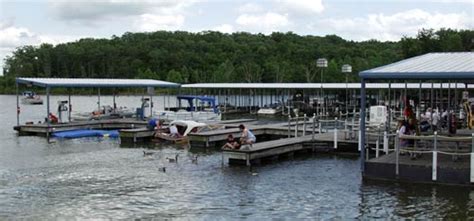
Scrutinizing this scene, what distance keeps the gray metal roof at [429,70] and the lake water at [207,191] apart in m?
3.36

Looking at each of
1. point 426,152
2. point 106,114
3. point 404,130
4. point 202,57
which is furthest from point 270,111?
point 202,57

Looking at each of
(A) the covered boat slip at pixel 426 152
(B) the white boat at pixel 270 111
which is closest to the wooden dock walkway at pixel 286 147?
(A) the covered boat slip at pixel 426 152

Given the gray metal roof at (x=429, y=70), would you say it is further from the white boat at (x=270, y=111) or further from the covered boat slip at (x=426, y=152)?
the white boat at (x=270, y=111)

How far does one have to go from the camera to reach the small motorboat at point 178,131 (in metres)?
32.8

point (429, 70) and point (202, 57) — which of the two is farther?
point (202, 57)

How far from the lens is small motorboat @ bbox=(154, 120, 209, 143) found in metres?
32.8

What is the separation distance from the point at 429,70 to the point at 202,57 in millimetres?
111077

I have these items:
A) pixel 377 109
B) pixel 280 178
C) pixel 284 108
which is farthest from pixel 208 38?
pixel 280 178

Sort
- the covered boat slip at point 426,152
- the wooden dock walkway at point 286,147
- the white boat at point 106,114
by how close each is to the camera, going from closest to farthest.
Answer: the covered boat slip at point 426,152 → the wooden dock walkway at point 286,147 → the white boat at point 106,114

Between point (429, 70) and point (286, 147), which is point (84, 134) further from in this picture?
point (429, 70)

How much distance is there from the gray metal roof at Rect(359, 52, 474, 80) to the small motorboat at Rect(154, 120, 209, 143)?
583 inches

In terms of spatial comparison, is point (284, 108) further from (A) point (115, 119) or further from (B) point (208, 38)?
(B) point (208, 38)

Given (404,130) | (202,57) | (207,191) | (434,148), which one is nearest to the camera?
(434,148)

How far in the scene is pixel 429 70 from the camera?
18547mm
